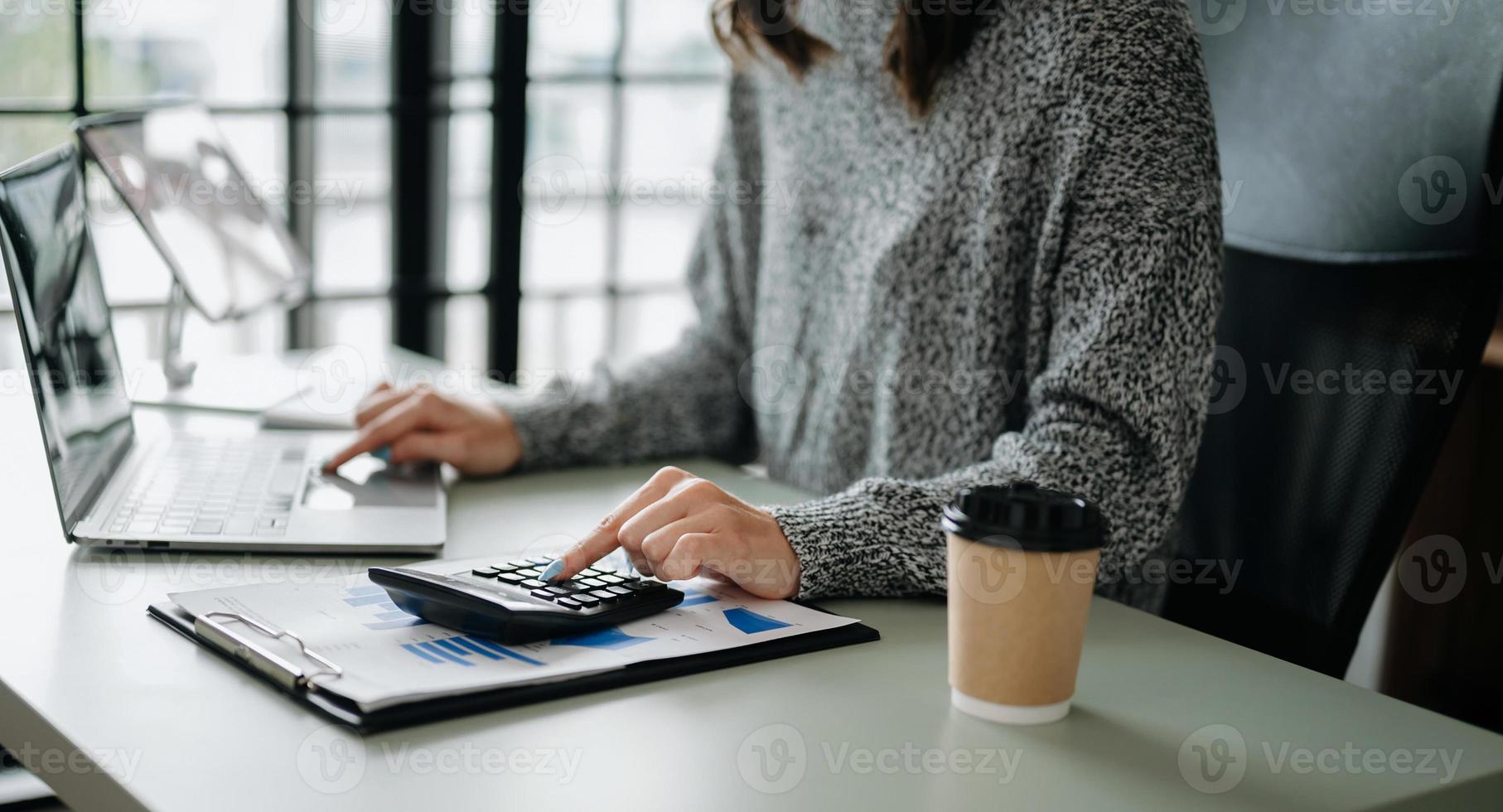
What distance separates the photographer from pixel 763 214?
134 cm

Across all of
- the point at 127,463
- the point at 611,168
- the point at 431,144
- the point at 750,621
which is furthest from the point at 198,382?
the point at 611,168

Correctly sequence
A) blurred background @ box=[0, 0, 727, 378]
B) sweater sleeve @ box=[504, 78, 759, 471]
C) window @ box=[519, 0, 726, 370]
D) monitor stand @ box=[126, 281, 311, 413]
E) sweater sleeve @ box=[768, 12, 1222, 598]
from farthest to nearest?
window @ box=[519, 0, 726, 370] → blurred background @ box=[0, 0, 727, 378] → monitor stand @ box=[126, 281, 311, 413] → sweater sleeve @ box=[504, 78, 759, 471] → sweater sleeve @ box=[768, 12, 1222, 598]

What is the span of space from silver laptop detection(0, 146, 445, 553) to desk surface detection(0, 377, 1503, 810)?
96 millimetres

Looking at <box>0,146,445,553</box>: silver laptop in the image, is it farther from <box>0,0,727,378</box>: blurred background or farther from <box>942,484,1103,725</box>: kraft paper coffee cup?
<box>0,0,727,378</box>: blurred background

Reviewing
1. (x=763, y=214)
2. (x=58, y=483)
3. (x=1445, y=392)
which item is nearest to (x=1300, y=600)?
(x=1445, y=392)

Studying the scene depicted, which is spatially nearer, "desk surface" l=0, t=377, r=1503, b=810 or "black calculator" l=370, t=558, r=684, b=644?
"desk surface" l=0, t=377, r=1503, b=810

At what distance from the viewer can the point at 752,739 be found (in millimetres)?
636

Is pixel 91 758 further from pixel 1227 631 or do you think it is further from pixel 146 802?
pixel 1227 631

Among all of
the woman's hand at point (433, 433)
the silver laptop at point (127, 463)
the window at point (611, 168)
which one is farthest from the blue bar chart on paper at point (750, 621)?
the window at point (611, 168)

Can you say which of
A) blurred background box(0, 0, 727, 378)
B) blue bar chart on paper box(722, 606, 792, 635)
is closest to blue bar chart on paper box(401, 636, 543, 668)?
blue bar chart on paper box(722, 606, 792, 635)

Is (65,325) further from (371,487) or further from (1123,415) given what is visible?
(1123,415)

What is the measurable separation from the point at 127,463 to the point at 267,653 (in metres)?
0.45

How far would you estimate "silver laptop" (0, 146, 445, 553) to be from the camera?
2.85 feet

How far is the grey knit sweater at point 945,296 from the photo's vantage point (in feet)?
2.88
